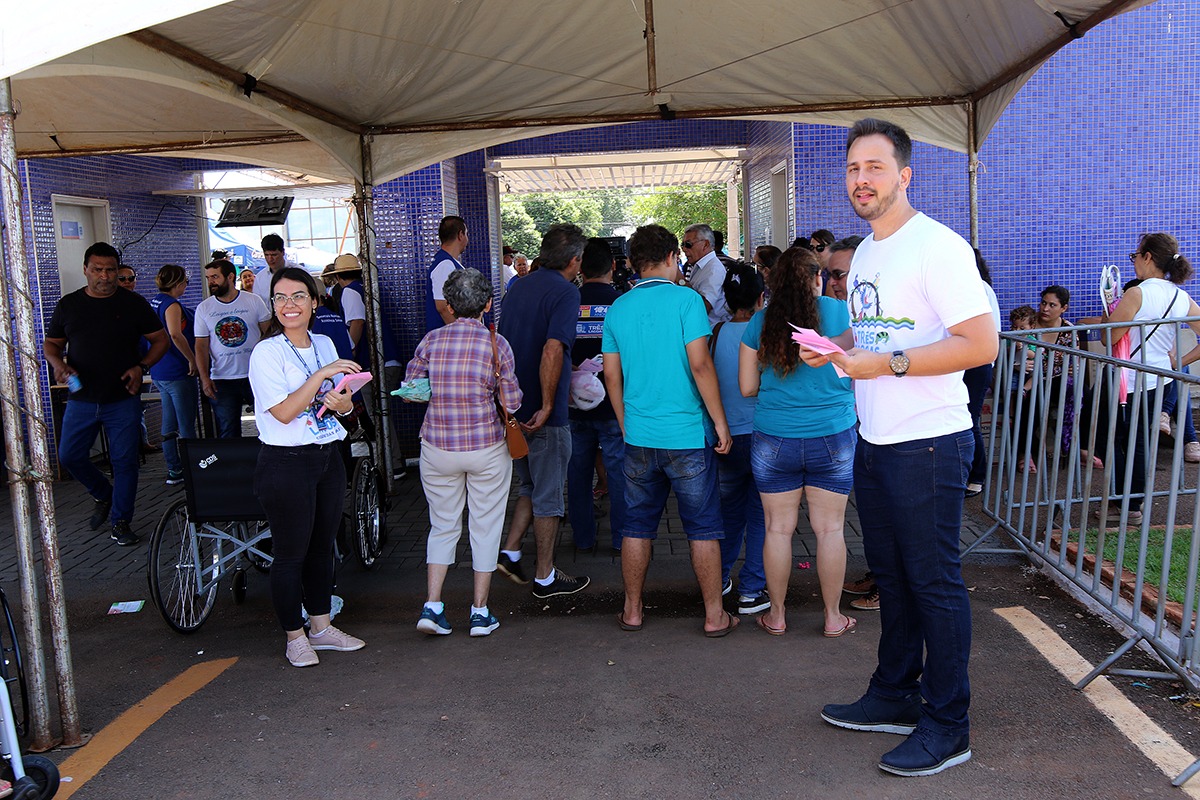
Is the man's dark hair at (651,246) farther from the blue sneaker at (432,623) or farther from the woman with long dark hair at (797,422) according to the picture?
the blue sneaker at (432,623)

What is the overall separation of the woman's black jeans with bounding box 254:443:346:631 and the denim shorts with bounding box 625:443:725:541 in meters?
1.34

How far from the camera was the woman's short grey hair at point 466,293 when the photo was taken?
4.51 meters

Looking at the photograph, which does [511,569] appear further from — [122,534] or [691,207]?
[691,207]

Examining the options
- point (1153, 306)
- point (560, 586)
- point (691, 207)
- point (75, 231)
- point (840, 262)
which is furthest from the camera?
point (691, 207)

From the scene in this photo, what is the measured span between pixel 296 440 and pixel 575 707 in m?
1.61

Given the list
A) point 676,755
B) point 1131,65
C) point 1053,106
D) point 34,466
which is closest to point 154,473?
point 34,466

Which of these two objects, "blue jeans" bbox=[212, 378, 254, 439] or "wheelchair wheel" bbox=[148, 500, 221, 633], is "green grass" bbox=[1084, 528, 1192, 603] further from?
"blue jeans" bbox=[212, 378, 254, 439]

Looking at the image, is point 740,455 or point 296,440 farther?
point 740,455

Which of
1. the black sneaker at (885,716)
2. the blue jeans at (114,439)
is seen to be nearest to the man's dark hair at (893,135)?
the black sneaker at (885,716)

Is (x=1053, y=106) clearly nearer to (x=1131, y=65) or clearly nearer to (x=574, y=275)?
(x=1131, y=65)

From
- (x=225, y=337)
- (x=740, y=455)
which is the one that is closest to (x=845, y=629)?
(x=740, y=455)

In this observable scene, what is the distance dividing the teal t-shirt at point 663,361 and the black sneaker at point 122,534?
4062mm

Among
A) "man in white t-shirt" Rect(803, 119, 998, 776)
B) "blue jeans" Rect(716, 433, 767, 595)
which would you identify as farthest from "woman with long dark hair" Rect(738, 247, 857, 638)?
"man in white t-shirt" Rect(803, 119, 998, 776)

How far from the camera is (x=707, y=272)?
7.55m
